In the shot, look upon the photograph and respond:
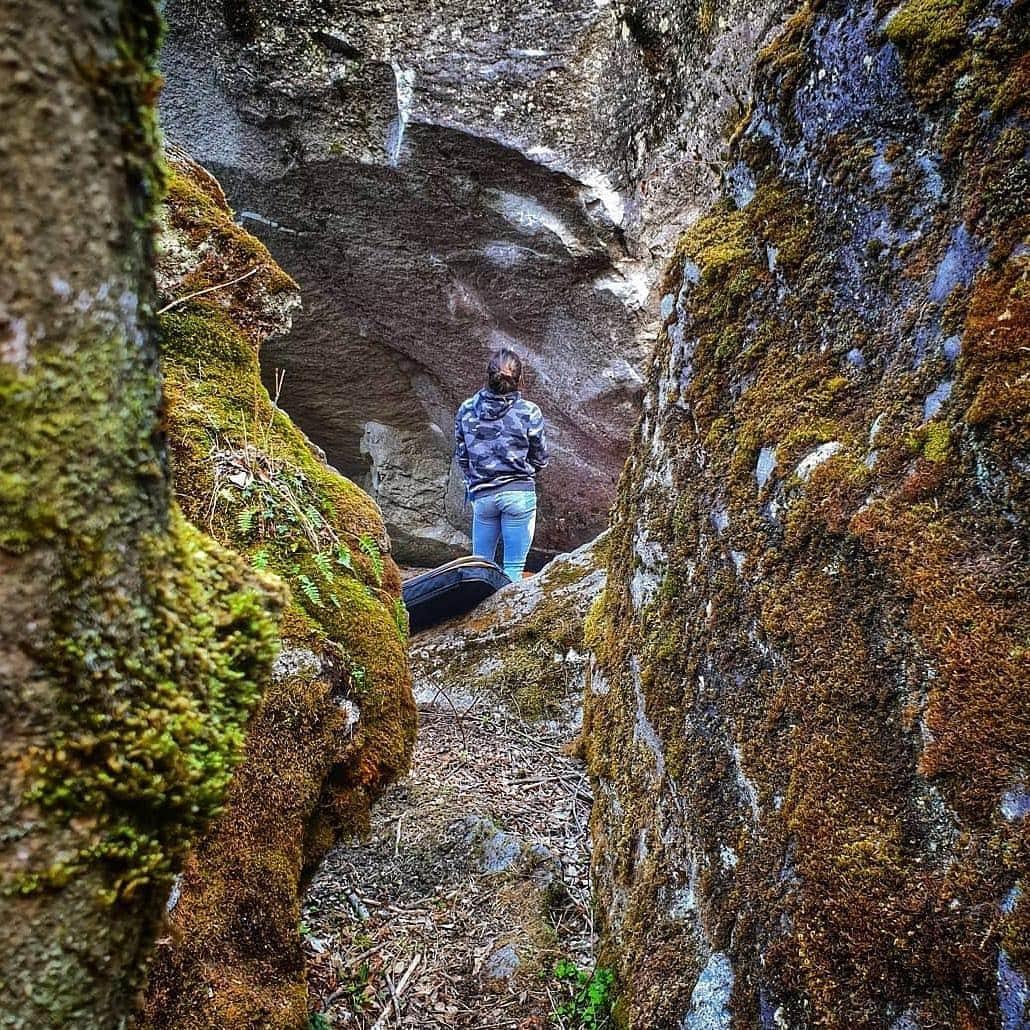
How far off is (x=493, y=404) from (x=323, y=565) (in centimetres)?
407

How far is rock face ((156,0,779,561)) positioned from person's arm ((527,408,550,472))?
103cm

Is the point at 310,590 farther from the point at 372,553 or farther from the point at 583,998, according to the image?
the point at 583,998

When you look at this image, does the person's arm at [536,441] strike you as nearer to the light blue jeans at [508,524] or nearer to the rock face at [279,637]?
the light blue jeans at [508,524]

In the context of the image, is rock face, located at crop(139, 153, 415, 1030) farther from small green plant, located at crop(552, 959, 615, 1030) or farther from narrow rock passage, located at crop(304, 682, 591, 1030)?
small green plant, located at crop(552, 959, 615, 1030)

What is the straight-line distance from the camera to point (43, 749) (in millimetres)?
824

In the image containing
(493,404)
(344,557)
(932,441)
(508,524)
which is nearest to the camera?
(932,441)

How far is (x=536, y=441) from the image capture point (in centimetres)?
681

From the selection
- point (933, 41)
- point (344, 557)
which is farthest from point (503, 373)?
point (933, 41)

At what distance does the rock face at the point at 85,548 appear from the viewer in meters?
0.73

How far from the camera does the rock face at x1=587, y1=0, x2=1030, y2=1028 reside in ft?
4.43

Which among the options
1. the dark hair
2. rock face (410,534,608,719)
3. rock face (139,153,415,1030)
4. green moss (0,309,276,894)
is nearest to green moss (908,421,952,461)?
green moss (0,309,276,894)

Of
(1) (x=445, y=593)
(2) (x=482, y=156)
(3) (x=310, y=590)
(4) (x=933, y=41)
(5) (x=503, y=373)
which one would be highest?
(2) (x=482, y=156)

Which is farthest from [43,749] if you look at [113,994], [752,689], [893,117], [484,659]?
[484,659]

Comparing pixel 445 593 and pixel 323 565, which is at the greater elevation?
pixel 323 565
